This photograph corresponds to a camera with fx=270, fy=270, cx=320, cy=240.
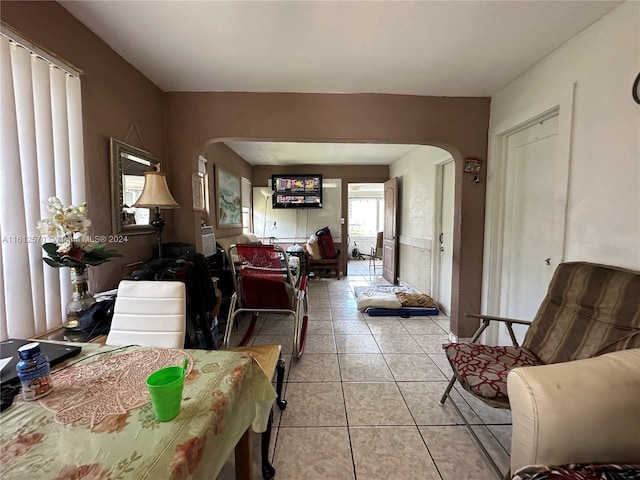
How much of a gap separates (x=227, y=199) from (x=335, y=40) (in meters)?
2.94

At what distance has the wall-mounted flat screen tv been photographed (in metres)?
5.52

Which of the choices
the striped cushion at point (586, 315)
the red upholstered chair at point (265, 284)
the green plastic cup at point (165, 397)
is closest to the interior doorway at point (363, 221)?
the red upholstered chair at point (265, 284)

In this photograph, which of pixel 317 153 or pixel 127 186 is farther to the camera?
A: pixel 317 153

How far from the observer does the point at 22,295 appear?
127 centimetres

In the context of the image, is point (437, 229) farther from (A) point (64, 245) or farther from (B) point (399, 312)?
(A) point (64, 245)

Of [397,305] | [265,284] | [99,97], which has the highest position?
[99,97]

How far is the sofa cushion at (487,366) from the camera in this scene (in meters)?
1.32

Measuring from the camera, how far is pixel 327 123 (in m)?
2.49

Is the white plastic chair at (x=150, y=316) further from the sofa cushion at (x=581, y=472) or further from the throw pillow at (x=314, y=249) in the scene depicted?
the throw pillow at (x=314, y=249)

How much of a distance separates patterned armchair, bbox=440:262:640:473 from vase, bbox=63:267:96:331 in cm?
203

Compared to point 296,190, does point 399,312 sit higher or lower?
lower

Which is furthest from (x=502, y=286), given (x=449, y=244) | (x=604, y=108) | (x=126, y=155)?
(x=126, y=155)

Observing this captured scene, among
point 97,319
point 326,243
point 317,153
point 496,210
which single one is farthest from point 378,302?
point 97,319

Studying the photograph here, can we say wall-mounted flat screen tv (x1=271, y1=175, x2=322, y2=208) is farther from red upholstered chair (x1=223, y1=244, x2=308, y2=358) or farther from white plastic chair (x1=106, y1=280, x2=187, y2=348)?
white plastic chair (x1=106, y1=280, x2=187, y2=348)
